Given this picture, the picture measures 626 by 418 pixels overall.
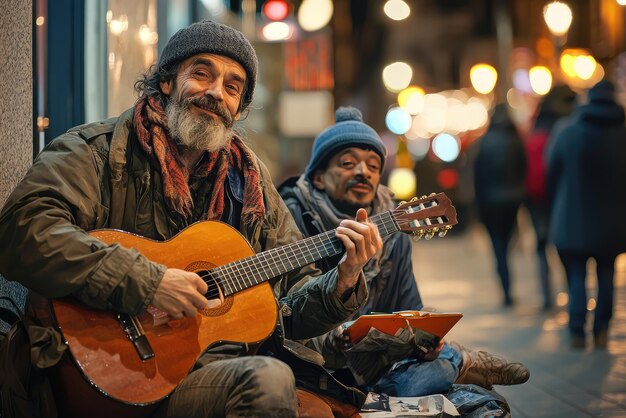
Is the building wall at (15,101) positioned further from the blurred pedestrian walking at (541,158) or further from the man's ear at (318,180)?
the blurred pedestrian walking at (541,158)

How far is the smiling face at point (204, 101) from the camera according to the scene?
3875 millimetres

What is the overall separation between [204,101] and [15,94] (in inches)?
42.0

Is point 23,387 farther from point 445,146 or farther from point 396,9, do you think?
point 445,146

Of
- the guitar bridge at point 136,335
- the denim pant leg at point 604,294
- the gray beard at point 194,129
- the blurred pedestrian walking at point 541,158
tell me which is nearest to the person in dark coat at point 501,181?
the blurred pedestrian walking at point 541,158

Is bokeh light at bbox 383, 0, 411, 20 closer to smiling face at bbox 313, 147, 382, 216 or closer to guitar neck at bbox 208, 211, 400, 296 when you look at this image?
smiling face at bbox 313, 147, 382, 216

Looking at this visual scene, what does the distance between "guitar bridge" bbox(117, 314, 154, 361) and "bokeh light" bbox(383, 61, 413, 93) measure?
135 ft

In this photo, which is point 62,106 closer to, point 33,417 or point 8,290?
point 8,290

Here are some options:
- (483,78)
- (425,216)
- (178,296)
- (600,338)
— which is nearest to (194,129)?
(178,296)

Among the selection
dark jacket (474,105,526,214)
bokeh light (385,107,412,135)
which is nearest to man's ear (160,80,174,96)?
dark jacket (474,105,526,214)

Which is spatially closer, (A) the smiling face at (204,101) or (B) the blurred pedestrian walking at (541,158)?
(A) the smiling face at (204,101)

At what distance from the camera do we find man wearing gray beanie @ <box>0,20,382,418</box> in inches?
131

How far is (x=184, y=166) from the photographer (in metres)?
4.00

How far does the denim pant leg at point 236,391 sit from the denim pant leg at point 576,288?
539 centimetres

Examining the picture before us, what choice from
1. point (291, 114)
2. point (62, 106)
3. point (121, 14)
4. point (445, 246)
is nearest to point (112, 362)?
point (62, 106)
